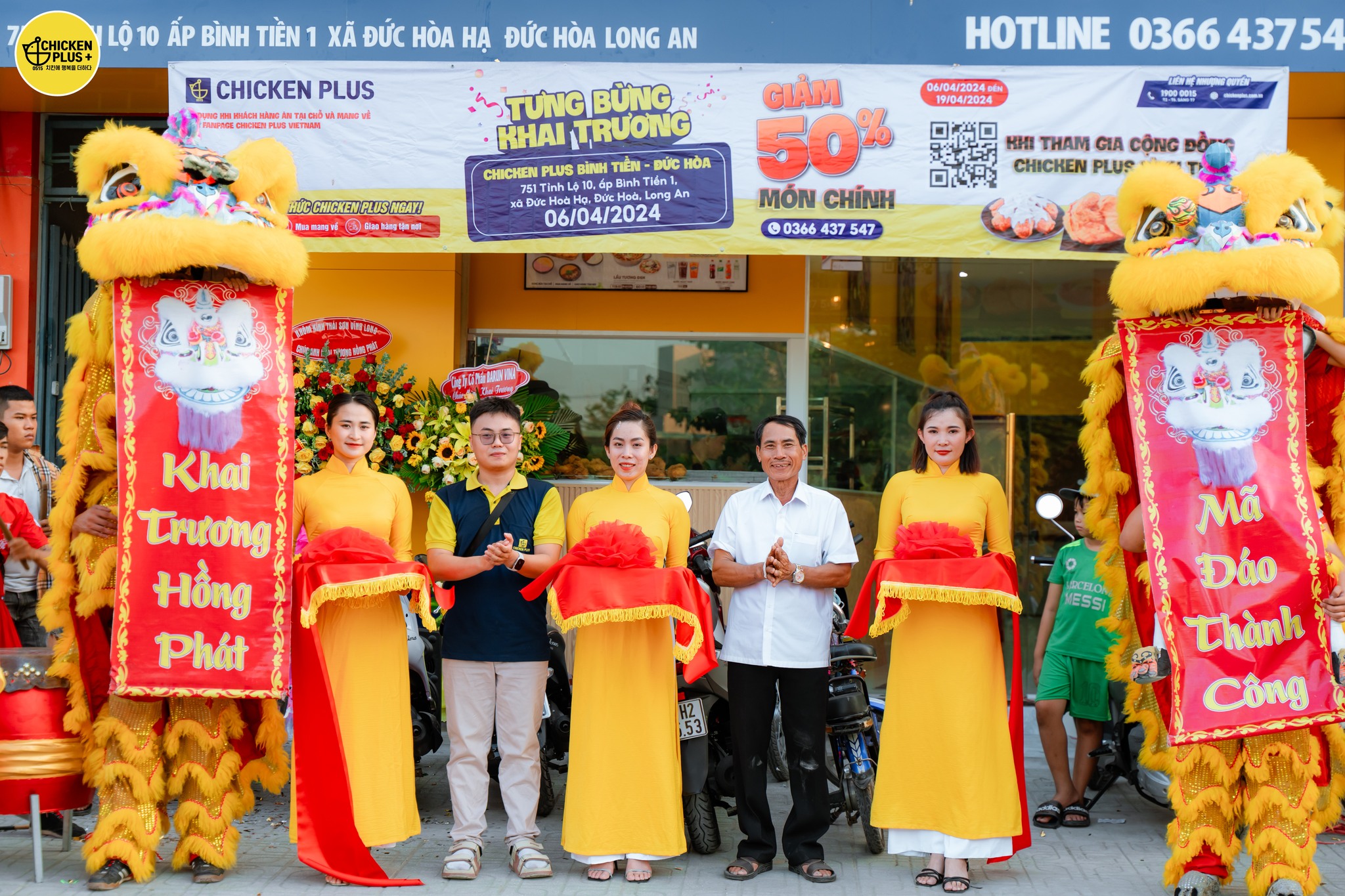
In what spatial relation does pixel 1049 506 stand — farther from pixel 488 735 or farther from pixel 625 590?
pixel 488 735

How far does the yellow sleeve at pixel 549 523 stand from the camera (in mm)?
5090

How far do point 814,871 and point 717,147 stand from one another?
3.88 m

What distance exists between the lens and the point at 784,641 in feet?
16.3

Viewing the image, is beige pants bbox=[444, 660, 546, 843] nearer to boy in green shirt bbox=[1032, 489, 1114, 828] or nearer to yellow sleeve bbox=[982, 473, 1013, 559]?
yellow sleeve bbox=[982, 473, 1013, 559]

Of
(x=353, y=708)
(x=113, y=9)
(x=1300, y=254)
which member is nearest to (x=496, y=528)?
(x=353, y=708)

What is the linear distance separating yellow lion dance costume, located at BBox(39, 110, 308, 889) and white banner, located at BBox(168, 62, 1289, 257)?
197 centimetres

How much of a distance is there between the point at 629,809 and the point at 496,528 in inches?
49.0

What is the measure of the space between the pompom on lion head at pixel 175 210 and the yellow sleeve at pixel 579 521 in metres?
1.44

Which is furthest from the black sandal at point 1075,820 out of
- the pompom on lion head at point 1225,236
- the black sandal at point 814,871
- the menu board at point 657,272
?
the menu board at point 657,272

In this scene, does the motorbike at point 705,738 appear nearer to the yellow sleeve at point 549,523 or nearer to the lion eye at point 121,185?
the yellow sleeve at point 549,523

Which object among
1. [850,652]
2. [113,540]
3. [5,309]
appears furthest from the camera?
[5,309]

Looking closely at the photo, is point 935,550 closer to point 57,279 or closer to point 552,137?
point 552,137

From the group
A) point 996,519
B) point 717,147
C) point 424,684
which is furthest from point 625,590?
point 717,147

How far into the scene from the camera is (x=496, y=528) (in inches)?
199
